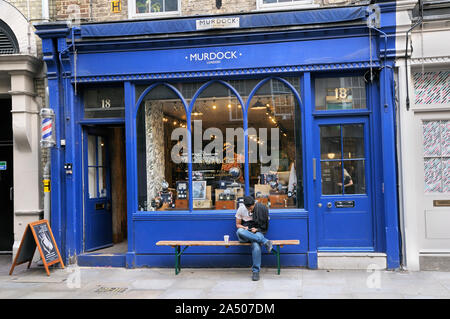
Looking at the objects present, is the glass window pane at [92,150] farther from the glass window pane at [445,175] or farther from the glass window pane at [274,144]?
the glass window pane at [445,175]

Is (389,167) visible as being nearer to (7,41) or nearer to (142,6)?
(142,6)

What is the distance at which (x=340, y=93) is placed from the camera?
808 centimetres

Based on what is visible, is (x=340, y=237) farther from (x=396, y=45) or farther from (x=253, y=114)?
(x=396, y=45)

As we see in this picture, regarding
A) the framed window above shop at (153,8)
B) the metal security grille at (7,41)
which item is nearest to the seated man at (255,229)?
the framed window above shop at (153,8)

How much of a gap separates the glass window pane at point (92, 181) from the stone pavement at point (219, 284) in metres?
1.66

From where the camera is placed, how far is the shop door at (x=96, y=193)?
8.86 m

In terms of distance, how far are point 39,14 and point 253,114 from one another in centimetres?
501

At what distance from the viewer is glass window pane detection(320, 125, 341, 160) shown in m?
8.08

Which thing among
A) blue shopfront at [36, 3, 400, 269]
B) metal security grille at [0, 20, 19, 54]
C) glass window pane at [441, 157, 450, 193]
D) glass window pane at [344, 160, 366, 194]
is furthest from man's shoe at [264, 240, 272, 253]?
metal security grille at [0, 20, 19, 54]

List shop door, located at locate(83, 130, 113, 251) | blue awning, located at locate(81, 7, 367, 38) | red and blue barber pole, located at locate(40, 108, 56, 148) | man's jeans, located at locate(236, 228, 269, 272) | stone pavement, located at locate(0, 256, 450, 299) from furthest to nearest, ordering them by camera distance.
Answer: shop door, located at locate(83, 130, 113, 251) < red and blue barber pole, located at locate(40, 108, 56, 148) < blue awning, located at locate(81, 7, 367, 38) < man's jeans, located at locate(236, 228, 269, 272) < stone pavement, located at locate(0, 256, 450, 299)

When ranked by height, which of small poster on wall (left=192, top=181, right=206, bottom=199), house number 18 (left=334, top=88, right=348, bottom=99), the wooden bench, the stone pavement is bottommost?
the stone pavement

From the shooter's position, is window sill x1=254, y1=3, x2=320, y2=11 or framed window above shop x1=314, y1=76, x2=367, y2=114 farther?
window sill x1=254, y1=3, x2=320, y2=11

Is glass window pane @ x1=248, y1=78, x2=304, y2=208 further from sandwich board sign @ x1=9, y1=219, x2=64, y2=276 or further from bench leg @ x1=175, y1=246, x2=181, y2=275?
sandwich board sign @ x1=9, y1=219, x2=64, y2=276

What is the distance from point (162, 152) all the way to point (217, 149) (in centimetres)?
114
